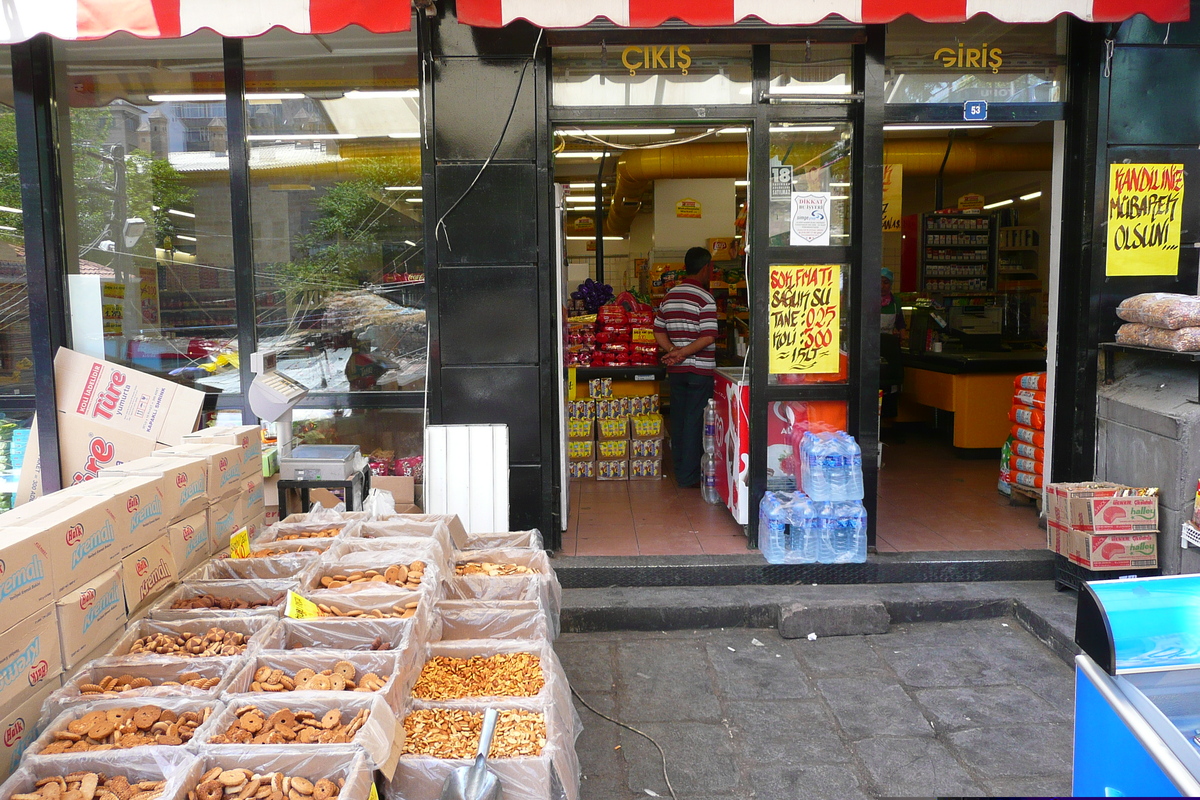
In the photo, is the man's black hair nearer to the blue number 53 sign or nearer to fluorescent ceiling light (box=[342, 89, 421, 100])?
the blue number 53 sign

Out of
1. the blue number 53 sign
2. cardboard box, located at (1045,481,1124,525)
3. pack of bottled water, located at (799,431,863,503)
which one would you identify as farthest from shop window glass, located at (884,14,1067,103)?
cardboard box, located at (1045,481,1124,525)

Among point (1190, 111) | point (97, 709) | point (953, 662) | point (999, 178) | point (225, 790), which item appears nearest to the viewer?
point (225, 790)

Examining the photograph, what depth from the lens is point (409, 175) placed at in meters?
5.45

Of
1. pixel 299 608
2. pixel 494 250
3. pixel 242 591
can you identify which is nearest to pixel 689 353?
pixel 494 250

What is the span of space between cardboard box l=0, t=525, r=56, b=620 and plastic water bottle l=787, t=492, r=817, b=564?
3.72 metres

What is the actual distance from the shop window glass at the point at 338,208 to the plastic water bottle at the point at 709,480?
228 centimetres

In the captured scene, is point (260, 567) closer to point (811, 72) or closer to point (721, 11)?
point (721, 11)

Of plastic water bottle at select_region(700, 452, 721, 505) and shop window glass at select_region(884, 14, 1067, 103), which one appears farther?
plastic water bottle at select_region(700, 452, 721, 505)

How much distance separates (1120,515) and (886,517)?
165 cm

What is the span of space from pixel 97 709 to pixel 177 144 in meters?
4.27

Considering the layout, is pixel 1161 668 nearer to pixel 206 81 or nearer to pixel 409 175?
pixel 409 175

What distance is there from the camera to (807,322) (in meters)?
5.14

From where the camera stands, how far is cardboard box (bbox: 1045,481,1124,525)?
14.8ft

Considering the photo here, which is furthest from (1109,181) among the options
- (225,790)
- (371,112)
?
(225,790)
